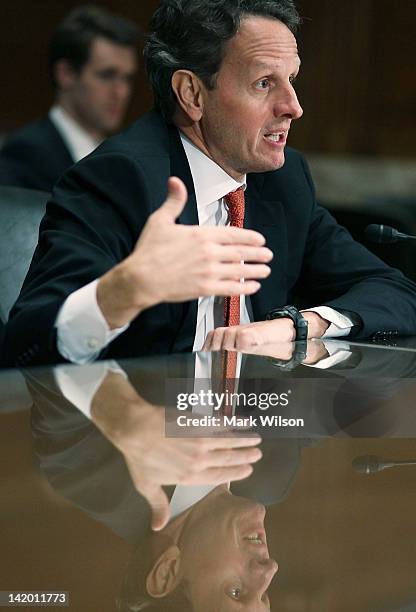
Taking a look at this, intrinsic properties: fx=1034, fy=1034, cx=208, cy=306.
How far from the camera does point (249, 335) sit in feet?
5.81

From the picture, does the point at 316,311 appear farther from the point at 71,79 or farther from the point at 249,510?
the point at 71,79

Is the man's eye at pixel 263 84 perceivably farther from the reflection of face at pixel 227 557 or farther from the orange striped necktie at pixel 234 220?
the reflection of face at pixel 227 557

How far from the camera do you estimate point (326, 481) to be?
1.07 meters

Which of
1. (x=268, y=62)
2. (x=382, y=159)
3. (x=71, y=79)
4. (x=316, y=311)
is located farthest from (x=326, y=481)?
(x=382, y=159)

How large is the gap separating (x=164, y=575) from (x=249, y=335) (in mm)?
936

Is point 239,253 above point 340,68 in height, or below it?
below

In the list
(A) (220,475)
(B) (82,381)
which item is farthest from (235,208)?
(A) (220,475)

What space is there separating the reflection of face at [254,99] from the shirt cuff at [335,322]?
0.31 m

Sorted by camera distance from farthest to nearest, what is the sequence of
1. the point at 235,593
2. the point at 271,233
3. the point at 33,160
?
the point at 33,160 < the point at 271,233 < the point at 235,593

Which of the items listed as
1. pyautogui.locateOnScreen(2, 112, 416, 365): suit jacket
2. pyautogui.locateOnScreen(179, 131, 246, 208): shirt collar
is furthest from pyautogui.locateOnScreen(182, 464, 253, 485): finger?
pyautogui.locateOnScreen(179, 131, 246, 208): shirt collar

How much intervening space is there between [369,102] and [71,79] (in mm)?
2214

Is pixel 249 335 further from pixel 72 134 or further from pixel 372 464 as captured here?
pixel 72 134

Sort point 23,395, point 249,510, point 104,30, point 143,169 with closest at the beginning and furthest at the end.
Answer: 1. point 249,510
2. point 23,395
3. point 143,169
4. point 104,30

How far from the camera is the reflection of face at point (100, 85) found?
453 cm
